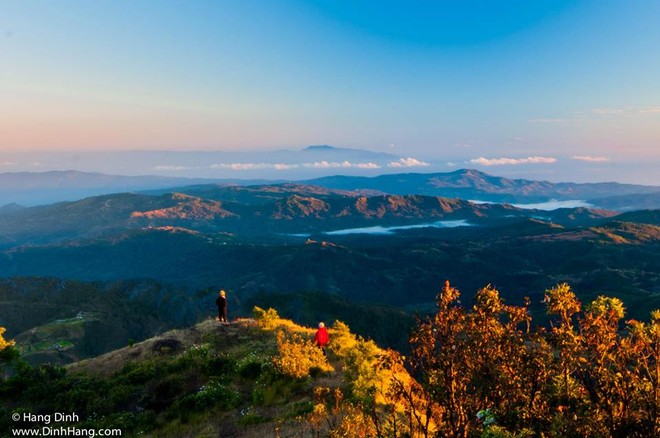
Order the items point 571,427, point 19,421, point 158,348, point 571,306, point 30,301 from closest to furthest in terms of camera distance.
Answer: point 571,427 < point 571,306 < point 19,421 < point 158,348 < point 30,301

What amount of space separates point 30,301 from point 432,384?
9734 inches

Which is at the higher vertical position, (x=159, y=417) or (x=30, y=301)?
(x=159, y=417)

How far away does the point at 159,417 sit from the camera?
17.9 m

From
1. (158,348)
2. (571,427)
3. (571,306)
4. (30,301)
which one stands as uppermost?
(571,306)

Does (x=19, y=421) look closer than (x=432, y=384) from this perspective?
No

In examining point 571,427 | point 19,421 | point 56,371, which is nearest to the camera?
point 571,427

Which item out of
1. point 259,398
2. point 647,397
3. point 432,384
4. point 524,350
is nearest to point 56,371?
point 259,398

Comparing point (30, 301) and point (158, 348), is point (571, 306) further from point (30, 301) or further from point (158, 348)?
point (30, 301)

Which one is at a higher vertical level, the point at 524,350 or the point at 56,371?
the point at 524,350

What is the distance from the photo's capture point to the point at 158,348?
26.8m

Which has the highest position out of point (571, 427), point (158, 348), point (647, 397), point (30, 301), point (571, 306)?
point (571, 306)

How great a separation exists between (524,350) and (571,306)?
1.45 metres

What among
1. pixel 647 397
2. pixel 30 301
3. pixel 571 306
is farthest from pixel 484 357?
pixel 30 301

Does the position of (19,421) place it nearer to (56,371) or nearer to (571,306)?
(56,371)
